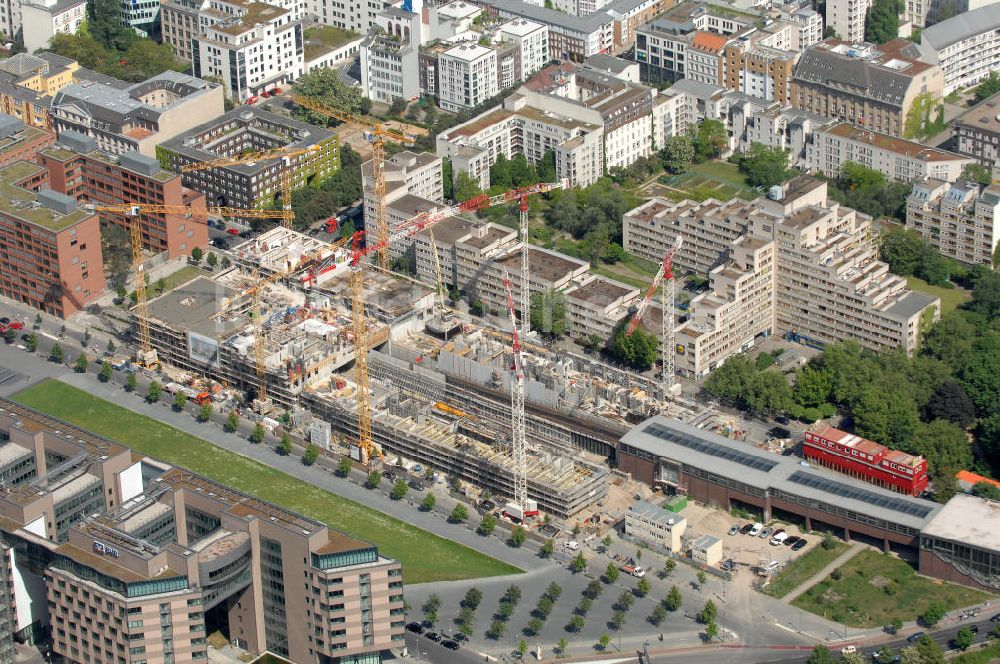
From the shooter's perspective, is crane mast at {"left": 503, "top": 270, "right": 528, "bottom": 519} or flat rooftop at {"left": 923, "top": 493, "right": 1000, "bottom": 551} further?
crane mast at {"left": 503, "top": 270, "right": 528, "bottom": 519}

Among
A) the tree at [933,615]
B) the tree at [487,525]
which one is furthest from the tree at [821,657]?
the tree at [487,525]

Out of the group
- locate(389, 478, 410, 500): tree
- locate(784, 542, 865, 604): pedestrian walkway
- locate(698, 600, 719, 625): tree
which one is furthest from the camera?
locate(389, 478, 410, 500): tree

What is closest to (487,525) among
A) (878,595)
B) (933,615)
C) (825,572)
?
(825,572)

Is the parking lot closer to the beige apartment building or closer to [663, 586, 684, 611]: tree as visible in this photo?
[663, 586, 684, 611]: tree

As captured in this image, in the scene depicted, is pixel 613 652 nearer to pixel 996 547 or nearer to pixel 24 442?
pixel 996 547

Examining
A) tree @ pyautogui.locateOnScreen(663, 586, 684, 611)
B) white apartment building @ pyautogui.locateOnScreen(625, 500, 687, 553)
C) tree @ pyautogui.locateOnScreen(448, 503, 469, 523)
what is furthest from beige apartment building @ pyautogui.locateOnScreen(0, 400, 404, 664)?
white apartment building @ pyautogui.locateOnScreen(625, 500, 687, 553)

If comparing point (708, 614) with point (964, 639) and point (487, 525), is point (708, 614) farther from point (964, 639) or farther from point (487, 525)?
point (487, 525)

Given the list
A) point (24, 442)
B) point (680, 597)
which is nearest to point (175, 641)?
point (24, 442)
